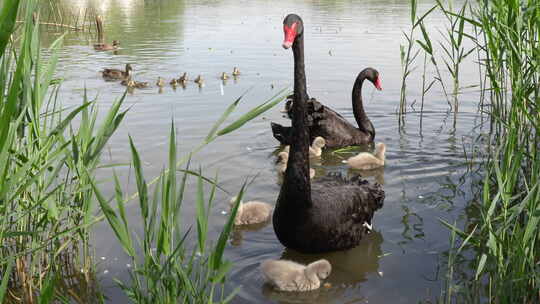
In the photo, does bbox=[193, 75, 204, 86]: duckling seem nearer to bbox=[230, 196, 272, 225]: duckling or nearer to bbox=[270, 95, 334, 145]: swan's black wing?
bbox=[270, 95, 334, 145]: swan's black wing

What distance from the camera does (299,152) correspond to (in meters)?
4.14

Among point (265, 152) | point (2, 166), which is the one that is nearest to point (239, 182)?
point (265, 152)

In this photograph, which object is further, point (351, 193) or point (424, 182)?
point (424, 182)

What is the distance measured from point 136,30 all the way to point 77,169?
16.2 m

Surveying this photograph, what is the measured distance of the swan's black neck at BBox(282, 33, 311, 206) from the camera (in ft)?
13.3

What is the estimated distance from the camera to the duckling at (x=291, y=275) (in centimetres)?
367

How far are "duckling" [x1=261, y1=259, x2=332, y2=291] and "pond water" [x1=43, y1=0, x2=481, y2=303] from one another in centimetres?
6

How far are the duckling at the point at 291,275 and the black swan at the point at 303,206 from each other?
388 mm

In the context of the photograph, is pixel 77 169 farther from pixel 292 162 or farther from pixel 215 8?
pixel 215 8

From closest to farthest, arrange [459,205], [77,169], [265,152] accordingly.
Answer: [77,169] < [459,205] < [265,152]

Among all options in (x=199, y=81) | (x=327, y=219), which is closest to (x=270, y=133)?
(x=199, y=81)

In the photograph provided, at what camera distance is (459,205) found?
16.4 ft

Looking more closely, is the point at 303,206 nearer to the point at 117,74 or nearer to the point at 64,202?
the point at 64,202

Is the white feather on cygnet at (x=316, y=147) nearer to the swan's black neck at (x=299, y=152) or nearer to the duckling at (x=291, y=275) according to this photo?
the swan's black neck at (x=299, y=152)
